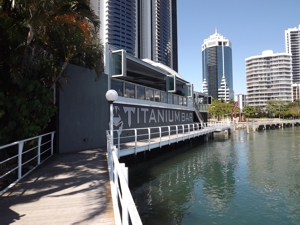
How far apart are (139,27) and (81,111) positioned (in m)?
120

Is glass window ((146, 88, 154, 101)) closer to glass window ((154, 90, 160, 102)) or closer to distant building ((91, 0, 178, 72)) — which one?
glass window ((154, 90, 160, 102))

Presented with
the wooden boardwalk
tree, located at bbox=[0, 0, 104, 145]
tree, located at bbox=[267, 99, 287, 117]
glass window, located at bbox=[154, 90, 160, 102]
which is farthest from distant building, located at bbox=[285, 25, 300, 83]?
the wooden boardwalk

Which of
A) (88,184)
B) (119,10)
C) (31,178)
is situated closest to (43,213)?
(88,184)

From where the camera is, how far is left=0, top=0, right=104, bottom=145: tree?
7438 mm

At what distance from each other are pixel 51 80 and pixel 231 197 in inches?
310

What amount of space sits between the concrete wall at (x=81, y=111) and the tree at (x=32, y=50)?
160 cm

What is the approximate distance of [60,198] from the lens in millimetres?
5090

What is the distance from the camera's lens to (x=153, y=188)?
9.98 meters

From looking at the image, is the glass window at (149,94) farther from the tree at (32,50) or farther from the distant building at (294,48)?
the distant building at (294,48)

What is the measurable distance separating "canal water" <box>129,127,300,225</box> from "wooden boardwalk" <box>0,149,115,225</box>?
2.10 meters

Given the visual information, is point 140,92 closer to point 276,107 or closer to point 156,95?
point 156,95

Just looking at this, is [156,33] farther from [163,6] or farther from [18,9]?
[18,9]

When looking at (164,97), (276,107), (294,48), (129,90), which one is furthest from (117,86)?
(294,48)

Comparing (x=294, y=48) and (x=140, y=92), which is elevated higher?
(x=294, y=48)
